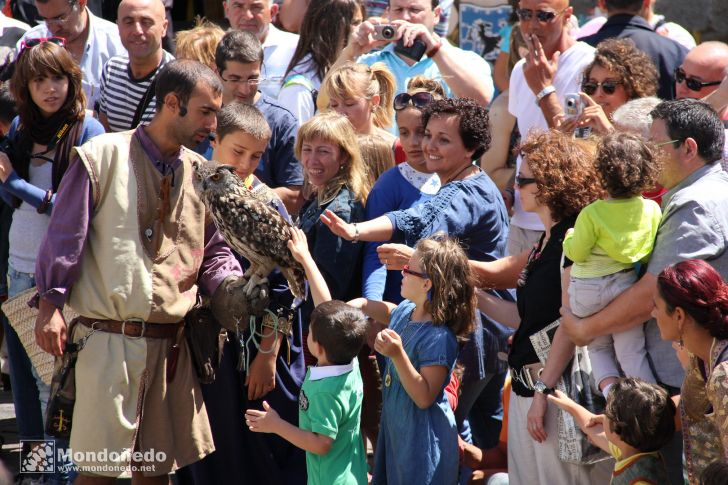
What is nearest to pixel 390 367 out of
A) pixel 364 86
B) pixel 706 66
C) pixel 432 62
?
pixel 364 86

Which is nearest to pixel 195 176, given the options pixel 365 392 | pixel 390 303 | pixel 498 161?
pixel 390 303

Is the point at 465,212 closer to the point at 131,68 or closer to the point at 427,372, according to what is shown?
the point at 427,372

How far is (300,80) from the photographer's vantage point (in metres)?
6.01

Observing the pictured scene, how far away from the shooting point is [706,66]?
4816mm

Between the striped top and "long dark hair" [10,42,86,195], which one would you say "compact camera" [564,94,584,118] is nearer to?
"long dark hair" [10,42,86,195]

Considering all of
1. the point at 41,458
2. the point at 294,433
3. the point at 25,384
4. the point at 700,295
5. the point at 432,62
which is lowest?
the point at 41,458

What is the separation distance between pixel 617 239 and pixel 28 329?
2797 mm

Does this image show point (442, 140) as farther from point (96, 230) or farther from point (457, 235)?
point (96, 230)

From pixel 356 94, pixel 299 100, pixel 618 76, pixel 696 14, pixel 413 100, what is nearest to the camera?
pixel 618 76

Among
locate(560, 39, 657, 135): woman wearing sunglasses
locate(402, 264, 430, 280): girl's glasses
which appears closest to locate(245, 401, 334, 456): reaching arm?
locate(402, 264, 430, 280): girl's glasses

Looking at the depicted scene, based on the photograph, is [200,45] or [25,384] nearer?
[25,384]

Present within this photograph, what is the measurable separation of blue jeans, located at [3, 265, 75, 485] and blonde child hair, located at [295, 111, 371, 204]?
1673 mm

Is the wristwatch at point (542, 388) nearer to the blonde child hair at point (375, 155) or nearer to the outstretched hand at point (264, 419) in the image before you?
the outstretched hand at point (264, 419)

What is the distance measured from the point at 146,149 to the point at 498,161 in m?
2.94
